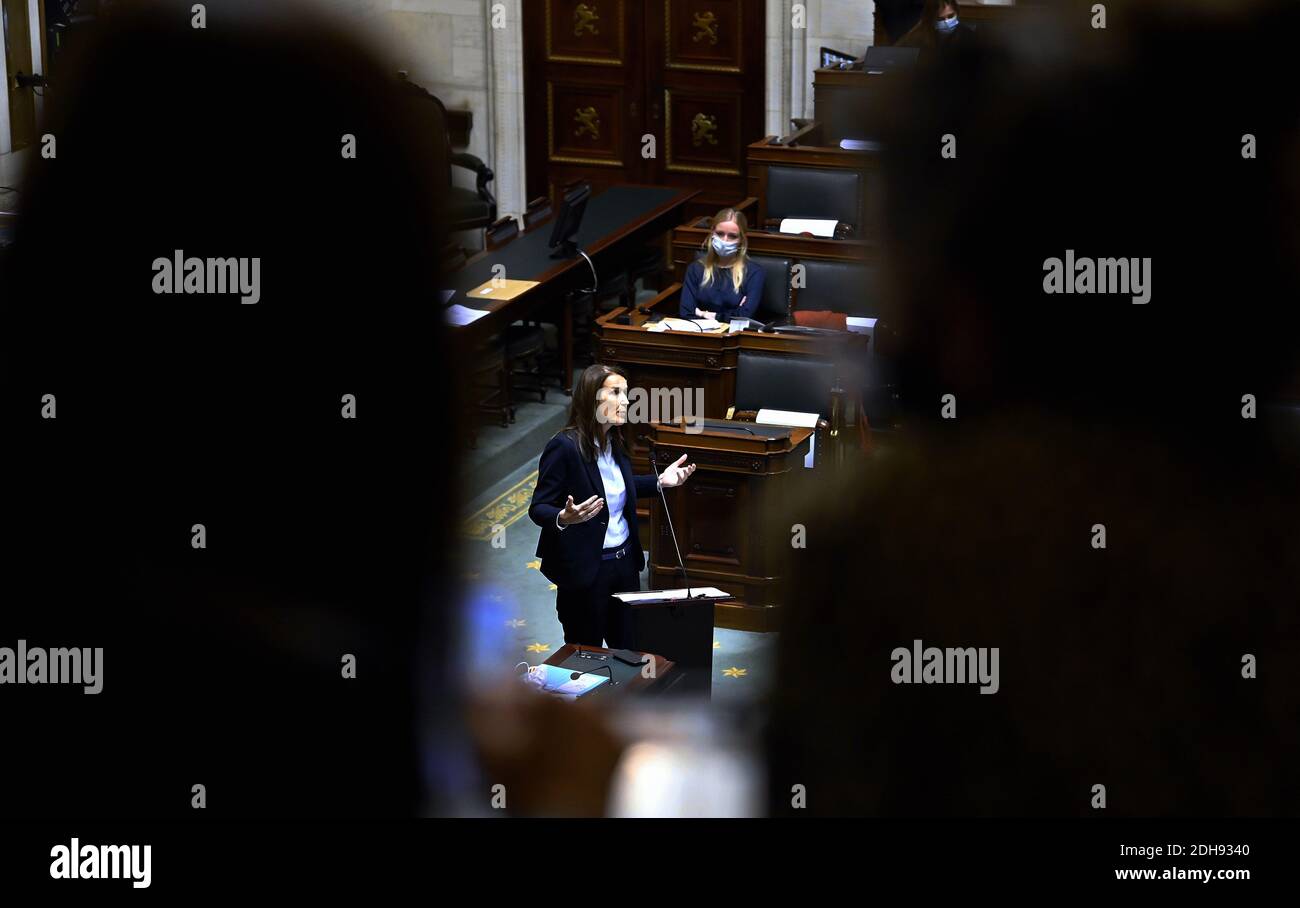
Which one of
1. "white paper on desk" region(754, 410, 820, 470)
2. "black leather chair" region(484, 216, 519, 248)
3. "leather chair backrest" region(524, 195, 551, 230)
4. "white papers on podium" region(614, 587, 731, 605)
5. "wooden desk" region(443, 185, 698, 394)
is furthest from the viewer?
"leather chair backrest" region(524, 195, 551, 230)

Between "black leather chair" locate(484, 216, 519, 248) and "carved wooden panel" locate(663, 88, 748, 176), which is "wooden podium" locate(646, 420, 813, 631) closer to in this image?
"black leather chair" locate(484, 216, 519, 248)

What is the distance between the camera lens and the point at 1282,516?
1.18 meters

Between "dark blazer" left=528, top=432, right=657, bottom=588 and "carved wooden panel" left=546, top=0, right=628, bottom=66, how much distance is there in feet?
26.3

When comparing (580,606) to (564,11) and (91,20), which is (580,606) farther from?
(564,11)

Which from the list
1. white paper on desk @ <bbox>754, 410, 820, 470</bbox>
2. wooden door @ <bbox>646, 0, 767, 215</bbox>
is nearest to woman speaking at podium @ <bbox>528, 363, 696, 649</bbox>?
white paper on desk @ <bbox>754, 410, 820, 470</bbox>

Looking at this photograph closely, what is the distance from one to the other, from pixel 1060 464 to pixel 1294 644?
27 cm

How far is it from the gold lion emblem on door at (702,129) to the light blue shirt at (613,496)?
775cm

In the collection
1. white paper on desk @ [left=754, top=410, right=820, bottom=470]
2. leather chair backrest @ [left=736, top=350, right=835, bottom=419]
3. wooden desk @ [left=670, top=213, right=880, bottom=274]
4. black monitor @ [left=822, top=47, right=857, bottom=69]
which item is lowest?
white paper on desk @ [left=754, top=410, right=820, bottom=470]

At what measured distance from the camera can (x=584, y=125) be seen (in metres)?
13.6

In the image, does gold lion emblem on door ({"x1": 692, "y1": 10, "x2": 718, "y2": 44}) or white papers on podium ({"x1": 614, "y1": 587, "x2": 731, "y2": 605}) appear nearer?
white papers on podium ({"x1": 614, "y1": 587, "x2": 731, "y2": 605})

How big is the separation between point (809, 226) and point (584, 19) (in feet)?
13.4

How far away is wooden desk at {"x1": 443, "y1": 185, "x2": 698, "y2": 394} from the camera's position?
9.92 metres
